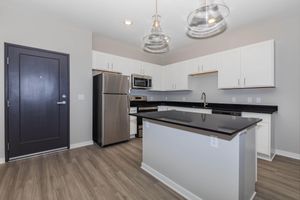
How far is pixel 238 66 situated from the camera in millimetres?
3281

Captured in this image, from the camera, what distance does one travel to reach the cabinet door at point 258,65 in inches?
112

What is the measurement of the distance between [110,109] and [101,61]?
51.0 inches

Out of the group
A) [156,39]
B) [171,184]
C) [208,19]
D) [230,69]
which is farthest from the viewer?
[230,69]

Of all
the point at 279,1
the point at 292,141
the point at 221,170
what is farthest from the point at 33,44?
the point at 292,141

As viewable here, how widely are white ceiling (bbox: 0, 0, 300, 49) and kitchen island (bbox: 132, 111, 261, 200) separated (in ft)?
6.91

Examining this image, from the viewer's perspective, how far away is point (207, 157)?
1.54 meters

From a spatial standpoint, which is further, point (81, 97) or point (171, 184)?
point (81, 97)

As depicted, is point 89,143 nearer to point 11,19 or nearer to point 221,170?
point 11,19

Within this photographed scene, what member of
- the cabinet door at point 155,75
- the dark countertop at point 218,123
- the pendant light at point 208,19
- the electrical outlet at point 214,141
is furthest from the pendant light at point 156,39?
the cabinet door at point 155,75

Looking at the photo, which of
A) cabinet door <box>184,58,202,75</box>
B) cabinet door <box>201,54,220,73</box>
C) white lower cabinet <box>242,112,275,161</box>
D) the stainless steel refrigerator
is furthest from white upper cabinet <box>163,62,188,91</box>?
white lower cabinet <box>242,112,275,161</box>

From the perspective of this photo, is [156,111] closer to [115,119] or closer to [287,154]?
[115,119]

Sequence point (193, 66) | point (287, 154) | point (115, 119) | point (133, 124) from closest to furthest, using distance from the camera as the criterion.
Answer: point (287, 154) < point (115, 119) < point (133, 124) < point (193, 66)

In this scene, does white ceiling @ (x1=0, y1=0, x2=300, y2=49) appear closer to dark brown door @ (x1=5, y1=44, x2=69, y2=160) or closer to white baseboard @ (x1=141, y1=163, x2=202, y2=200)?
dark brown door @ (x1=5, y1=44, x2=69, y2=160)

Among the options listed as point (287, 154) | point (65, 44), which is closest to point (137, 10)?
point (65, 44)
